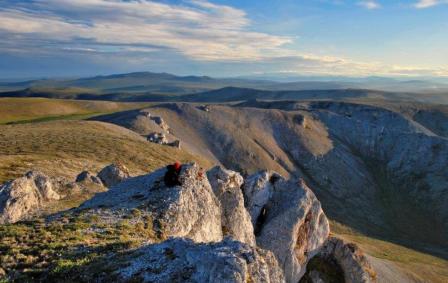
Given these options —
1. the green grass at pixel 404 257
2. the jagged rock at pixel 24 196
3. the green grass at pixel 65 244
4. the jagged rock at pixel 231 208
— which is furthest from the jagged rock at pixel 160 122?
the green grass at pixel 65 244

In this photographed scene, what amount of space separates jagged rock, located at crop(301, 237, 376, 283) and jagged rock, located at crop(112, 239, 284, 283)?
83.6 ft

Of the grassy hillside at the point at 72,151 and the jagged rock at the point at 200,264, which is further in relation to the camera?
the grassy hillside at the point at 72,151

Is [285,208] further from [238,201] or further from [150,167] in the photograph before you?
[150,167]

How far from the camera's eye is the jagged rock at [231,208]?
1409 inches

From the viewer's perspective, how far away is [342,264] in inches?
1694

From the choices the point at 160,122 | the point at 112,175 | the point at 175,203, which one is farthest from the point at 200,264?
the point at 160,122

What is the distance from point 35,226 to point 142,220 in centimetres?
623

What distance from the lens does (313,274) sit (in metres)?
41.4

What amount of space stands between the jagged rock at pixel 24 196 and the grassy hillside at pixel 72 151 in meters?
10.5

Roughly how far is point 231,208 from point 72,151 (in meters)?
44.1

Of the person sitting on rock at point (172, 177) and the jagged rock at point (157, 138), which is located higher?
the person sitting on rock at point (172, 177)

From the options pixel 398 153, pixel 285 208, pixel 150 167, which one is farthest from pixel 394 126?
pixel 285 208

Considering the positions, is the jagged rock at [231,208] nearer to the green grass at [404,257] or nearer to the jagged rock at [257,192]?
the jagged rock at [257,192]

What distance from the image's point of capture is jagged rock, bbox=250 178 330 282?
40.0 meters
